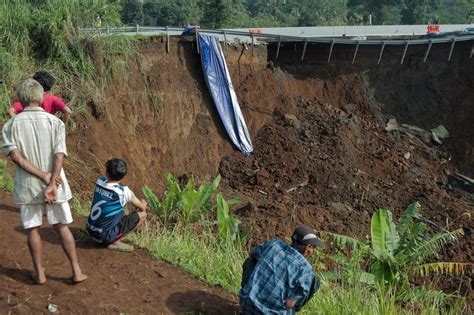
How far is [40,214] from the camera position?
16.4ft

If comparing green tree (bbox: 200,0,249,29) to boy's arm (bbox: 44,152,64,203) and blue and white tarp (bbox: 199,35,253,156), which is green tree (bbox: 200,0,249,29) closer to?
blue and white tarp (bbox: 199,35,253,156)

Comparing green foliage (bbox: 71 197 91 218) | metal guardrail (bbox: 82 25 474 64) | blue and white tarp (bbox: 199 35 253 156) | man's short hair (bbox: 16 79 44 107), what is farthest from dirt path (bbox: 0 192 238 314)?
blue and white tarp (bbox: 199 35 253 156)

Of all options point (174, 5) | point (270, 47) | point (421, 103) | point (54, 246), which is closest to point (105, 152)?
point (54, 246)

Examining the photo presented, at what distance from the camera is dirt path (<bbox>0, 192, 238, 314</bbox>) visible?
509 cm

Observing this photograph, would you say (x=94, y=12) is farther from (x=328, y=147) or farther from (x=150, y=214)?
(x=328, y=147)

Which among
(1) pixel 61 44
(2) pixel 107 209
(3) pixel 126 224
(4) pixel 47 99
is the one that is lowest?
(3) pixel 126 224

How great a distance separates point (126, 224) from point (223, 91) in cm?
966

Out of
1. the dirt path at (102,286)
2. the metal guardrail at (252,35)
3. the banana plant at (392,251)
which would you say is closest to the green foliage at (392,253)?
the banana plant at (392,251)

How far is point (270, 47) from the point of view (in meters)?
17.8

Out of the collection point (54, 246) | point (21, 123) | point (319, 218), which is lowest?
point (319, 218)

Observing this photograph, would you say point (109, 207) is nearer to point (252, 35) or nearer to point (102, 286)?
point (102, 286)

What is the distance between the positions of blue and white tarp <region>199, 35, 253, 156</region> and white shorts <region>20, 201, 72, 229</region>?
1049 centimetres

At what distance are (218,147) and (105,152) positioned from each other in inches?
167

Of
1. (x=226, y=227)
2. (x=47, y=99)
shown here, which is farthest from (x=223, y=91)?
(x=47, y=99)
